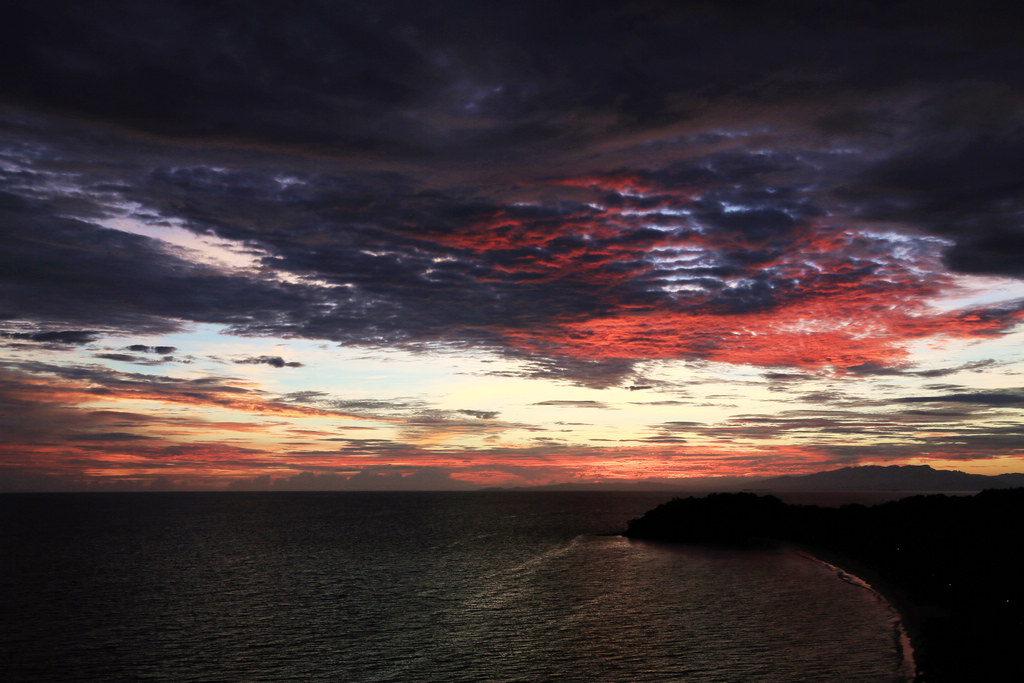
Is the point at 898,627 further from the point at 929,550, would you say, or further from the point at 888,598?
the point at 929,550

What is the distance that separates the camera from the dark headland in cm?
4533

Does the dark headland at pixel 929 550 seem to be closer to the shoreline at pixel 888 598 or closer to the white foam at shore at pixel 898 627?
the shoreline at pixel 888 598

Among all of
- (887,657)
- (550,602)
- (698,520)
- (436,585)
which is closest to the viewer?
(887,657)

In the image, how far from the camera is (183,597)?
71500 mm

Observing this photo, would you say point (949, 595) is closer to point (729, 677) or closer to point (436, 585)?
point (729, 677)

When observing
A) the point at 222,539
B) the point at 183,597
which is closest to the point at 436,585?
the point at 183,597

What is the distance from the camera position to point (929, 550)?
7962 cm

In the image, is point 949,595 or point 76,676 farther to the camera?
point 949,595

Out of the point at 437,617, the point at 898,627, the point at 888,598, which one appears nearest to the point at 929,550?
the point at 888,598

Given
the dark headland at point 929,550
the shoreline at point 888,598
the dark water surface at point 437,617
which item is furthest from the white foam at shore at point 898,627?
the dark water surface at point 437,617

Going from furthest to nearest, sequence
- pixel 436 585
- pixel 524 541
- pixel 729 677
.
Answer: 1. pixel 524 541
2. pixel 436 585
3. pixel 729 677

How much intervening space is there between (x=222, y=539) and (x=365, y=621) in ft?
314

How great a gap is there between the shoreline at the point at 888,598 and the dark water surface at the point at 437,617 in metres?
0.96

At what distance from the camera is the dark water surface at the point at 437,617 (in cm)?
4522
